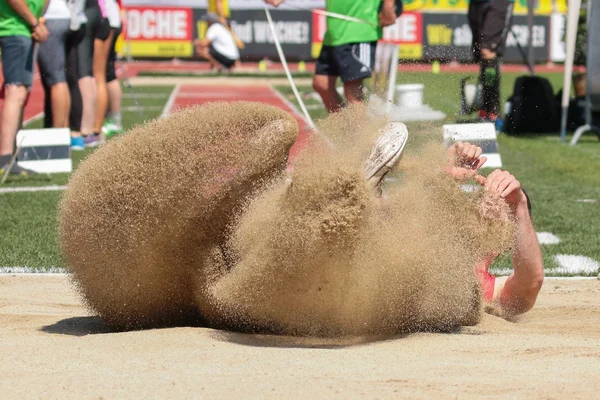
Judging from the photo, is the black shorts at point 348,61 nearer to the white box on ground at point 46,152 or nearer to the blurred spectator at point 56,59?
the white box on ground at point 46,152

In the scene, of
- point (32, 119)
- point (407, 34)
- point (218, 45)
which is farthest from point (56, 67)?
point (407, 34)

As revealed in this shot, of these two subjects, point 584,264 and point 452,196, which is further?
point 584,264

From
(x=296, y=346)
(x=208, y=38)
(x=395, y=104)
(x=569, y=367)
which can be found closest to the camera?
(x=569, y=367)

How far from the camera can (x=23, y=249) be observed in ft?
21.6

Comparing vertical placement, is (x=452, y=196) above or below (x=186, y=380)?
above

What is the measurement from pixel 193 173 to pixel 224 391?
1.07 meters

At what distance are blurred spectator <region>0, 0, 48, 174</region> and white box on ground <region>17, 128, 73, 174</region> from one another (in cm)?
64

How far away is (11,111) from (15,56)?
45cm

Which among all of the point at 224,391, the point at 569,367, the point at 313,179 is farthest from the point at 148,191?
the point at 569,367

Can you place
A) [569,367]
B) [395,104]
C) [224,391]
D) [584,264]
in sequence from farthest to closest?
[584,264] → [395,104] → [569,367] → [224,391]

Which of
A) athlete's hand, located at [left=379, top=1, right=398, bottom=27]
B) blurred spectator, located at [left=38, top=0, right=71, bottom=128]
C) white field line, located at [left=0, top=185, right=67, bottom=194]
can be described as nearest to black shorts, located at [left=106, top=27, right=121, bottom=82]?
blurred spectator, located at [left=38, top=0, right=71, bottom=128]

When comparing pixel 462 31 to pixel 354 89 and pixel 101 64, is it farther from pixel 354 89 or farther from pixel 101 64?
pixel 354 89

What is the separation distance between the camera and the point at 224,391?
10.8 feet

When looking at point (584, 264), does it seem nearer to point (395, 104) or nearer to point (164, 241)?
point (395, 104)
